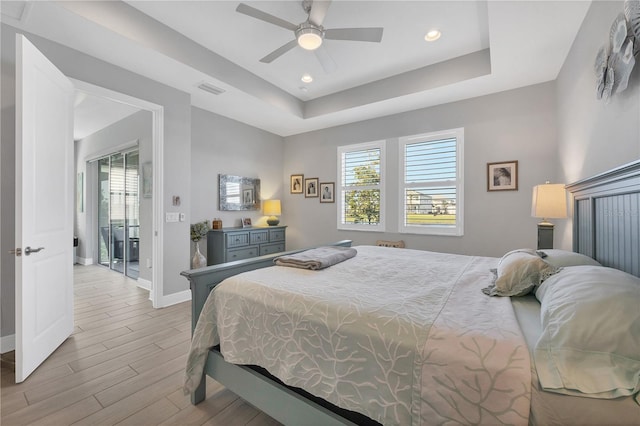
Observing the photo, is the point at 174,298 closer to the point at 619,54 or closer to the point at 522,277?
the point at 522,277

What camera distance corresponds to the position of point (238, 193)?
4.91m

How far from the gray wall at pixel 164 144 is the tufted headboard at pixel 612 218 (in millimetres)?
4068

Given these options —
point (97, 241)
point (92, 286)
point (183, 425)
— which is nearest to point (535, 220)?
point (183, 425)

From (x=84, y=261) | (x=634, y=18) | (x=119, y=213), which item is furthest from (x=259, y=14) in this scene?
(x=84, y=261)

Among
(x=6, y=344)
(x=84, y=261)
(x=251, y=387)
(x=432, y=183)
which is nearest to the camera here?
(x=251, y=387)

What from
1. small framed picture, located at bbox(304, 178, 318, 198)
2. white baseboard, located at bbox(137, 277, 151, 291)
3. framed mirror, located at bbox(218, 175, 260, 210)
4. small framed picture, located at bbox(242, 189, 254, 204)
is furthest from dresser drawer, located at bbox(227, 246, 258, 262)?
small framed picture, located at bbox(304, 178, 318, 198)

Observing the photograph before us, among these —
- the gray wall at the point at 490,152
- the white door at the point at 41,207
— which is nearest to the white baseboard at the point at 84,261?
the white door at the point at 41,207

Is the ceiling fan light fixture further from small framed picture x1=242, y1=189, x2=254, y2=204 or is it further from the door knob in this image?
small framed picture x1=242, y1=189, x2=254, y2=204

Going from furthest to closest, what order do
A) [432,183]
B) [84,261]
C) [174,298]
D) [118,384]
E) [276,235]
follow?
[84,261] → [276,235] → [432,183] → [174,298] → [118,384]

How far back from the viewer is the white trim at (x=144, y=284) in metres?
4.15

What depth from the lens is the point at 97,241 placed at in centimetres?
592

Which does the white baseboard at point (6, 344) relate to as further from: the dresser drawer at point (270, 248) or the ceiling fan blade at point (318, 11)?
the ceiling fan blade at point (318, 11)

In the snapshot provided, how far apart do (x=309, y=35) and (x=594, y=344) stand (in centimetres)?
261

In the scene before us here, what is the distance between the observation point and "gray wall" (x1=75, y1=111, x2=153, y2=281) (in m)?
4.14
